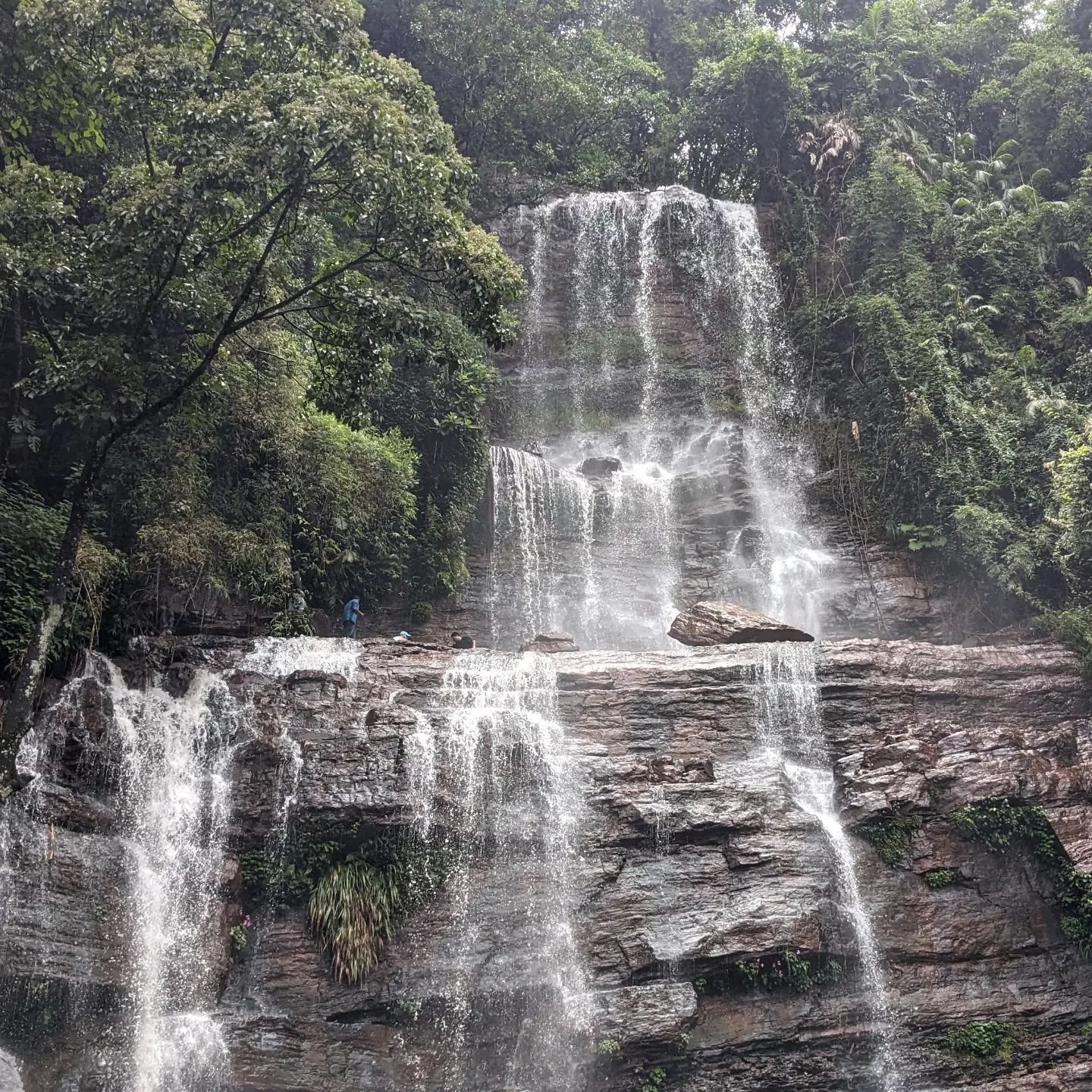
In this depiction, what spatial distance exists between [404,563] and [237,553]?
4.13 metres

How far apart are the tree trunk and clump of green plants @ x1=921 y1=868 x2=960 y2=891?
415 inches

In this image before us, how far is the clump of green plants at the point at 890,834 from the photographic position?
41.8 feet

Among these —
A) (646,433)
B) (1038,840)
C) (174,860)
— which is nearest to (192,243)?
(174,860)

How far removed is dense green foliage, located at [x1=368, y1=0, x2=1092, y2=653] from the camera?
1902 cm

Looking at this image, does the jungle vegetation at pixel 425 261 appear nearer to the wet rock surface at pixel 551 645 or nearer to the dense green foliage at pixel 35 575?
the dense green foliage at pixel 35 575

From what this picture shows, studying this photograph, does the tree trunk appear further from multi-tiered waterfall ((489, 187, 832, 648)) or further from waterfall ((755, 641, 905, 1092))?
multi-tiered waterfall ((489, 187, 832, 648))

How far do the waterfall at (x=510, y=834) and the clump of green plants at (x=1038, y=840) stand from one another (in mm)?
5232

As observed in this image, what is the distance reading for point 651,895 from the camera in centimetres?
1187

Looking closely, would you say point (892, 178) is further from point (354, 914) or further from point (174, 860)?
point (174, 860)

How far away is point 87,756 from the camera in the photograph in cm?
1141

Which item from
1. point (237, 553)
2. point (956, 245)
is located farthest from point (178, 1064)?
point (956, 245)

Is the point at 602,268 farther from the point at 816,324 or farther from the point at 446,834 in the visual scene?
the point at 446,834

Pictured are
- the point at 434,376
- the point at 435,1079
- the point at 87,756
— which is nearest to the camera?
the point at 435,1079

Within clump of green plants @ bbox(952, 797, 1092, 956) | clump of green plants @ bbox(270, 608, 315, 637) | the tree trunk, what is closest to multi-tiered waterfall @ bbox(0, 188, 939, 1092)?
clump of green plants @ bbox(270, 608, 315, 637)
